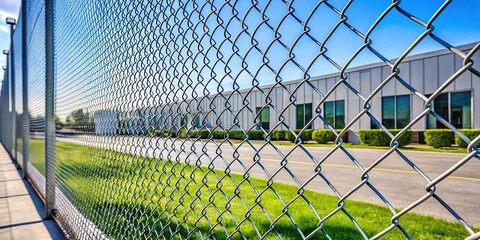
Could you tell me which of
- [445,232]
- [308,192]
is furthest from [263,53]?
[308,192]

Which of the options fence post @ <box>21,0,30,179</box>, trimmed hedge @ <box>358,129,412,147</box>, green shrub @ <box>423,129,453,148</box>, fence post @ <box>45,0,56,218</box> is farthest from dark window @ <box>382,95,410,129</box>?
fence post @ <box>45,0,56,218</box>

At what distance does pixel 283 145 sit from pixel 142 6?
18.6 m

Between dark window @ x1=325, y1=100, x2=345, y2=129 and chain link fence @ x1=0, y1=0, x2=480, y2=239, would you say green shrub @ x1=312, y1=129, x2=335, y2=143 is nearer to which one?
dark window @ x1=325, y1=100, x2=345, y2=129

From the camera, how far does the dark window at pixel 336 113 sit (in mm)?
20234

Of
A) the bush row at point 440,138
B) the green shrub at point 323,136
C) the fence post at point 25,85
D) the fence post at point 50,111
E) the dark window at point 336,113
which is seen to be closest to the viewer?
the fence post at point 50,111

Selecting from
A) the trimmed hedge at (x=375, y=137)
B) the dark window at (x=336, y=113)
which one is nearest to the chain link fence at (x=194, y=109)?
the trimmed hedge at (x=375, y=137)

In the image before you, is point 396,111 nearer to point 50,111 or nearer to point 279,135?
point 279,135

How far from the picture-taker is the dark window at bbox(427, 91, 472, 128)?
1631cm

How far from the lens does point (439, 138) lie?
52.3 ft

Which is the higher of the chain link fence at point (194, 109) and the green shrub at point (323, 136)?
the chain link fence at point (194, 109)

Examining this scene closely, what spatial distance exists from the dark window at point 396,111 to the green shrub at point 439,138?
1729 mm

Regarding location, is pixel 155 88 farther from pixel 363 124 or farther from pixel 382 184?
pixel 363 124

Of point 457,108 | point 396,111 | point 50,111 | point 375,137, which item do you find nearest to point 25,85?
point 50,111

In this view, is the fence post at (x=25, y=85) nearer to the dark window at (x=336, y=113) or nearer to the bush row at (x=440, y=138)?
the dark window at (x=336, y=113)
